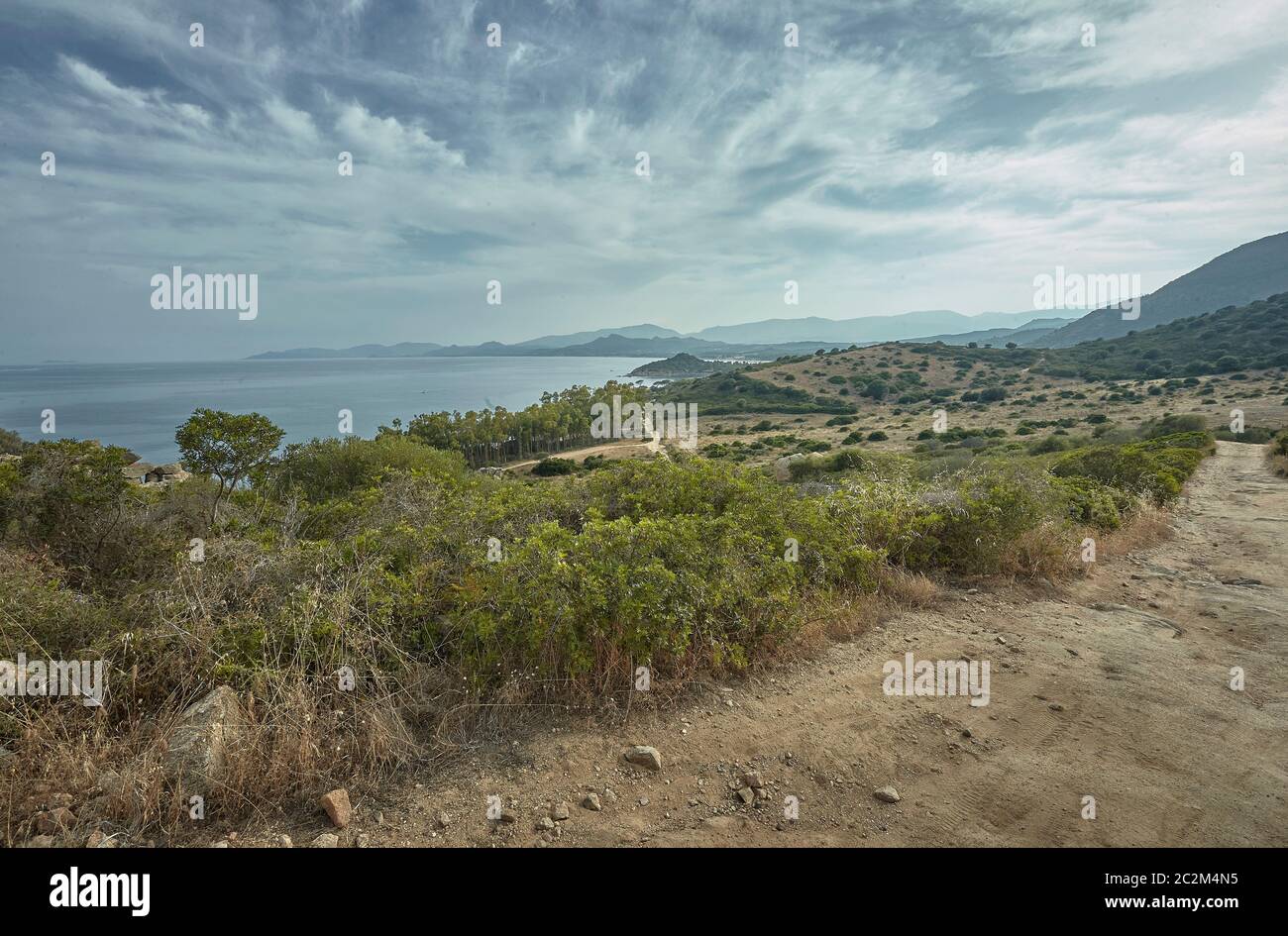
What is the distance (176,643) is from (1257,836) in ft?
20.4

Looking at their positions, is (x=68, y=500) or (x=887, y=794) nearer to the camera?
(x=887, y=794)

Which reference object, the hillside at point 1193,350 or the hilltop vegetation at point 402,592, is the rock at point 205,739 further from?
the hillside at point 1193,350

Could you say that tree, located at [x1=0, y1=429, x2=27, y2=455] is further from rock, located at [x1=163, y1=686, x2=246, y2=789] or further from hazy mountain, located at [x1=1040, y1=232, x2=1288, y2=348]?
hazy mountain, located at [x1=1040, y1=232, x2=1288, y2=348]

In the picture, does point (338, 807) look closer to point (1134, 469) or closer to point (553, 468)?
point (1134, 469)

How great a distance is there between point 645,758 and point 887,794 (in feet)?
4.65

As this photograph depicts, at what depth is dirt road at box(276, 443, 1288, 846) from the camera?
3.29 m

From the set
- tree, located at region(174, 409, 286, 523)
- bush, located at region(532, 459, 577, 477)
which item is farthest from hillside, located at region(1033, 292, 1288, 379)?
tree, located at region(174, 409, 286, 523)

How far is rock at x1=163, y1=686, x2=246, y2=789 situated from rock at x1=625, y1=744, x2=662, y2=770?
7.24ft

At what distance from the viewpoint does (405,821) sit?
10.7 ft

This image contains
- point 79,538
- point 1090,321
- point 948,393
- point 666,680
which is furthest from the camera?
point 1090,321

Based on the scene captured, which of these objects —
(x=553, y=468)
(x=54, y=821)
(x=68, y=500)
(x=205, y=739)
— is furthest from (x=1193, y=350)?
(x=54, y=821)

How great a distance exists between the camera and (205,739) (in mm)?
3283

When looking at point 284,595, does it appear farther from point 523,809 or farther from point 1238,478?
point 1238,478

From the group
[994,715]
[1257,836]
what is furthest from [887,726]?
[1257,836]
